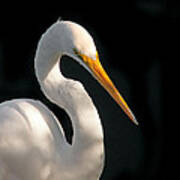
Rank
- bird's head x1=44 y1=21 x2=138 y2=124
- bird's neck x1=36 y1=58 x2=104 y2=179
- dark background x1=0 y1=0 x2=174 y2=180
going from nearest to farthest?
bird's head x1=44 y1=21 x2=138 y2=124
bird's neck x1=36 y1=58 x2=104 y2=179
dark background x1=0 y1=0 x2=174 y2=180

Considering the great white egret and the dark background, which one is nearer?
the great white egret

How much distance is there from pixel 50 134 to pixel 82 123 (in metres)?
0.15

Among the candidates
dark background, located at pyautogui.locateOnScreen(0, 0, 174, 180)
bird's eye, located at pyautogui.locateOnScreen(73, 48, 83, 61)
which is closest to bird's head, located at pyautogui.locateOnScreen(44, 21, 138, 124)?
bird's eye, located at pyautogui.locateOnScreen(73, 48, 83, 61)

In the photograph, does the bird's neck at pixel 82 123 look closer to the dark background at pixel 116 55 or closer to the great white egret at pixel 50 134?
Answer: the great white egret at pixel 50 134

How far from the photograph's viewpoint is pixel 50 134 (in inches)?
65.2

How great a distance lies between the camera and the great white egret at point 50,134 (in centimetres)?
157

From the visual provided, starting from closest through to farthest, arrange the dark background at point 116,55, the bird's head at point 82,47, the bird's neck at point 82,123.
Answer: the bird's head at point 82,47 < the bird's neck at point 82,123 < the dark background at point 116,55

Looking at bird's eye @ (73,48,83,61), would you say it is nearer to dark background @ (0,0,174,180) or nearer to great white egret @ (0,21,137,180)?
great white egret @ (0,21,137,180)

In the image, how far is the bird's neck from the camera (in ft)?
5.14

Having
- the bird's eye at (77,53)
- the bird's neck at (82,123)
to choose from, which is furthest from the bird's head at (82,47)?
the bird's neck at (82,123)

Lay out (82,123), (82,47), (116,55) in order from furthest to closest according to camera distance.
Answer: (116,55) → (82,123) → (82,47)

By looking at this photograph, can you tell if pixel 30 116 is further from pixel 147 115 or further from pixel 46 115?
pixel 147 115

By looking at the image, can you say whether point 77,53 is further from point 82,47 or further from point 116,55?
point 116,55

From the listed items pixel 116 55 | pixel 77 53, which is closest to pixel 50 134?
pixel 77 53
